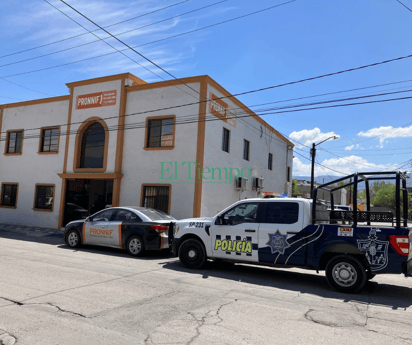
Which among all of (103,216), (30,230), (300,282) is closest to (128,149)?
(103,216)

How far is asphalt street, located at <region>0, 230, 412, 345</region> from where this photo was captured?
4367 millimetres

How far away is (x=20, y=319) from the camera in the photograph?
4746mm

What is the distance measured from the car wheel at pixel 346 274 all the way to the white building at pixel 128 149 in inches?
329

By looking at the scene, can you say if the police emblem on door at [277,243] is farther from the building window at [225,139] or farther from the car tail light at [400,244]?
the building window at [225,139]

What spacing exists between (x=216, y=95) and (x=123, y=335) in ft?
44.9

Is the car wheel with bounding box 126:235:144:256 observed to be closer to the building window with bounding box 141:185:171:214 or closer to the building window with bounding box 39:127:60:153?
the building window with bounding box 141:185:171:214

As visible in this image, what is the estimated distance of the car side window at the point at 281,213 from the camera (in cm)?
773

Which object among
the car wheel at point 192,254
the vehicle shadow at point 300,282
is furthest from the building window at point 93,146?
the car wheel at point 192,254

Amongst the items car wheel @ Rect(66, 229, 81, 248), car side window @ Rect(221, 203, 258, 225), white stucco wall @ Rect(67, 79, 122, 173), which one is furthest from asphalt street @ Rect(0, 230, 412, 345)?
white stucco wall @ Rect(67, 79, 122, 173)

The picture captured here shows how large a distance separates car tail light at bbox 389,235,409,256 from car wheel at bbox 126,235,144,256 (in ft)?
22.0

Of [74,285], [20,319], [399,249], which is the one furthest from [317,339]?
[74,285]

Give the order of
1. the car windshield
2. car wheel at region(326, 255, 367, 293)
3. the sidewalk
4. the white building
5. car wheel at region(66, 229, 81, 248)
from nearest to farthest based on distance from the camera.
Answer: car wheel at region(326, 255, 367, 293)
the car windshield
car wheel at region(66, 229, 81, 248)
the white building
the sidewalk

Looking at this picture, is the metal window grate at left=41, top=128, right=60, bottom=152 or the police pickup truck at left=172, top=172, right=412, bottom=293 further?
the metal window grate at left=41, top=128, right=60, bottom=152

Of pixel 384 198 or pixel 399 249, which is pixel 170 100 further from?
pixel 384 198
